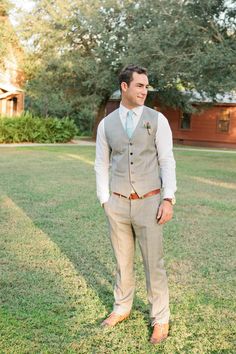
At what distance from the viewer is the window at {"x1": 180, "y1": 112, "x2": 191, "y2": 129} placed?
3634 cm

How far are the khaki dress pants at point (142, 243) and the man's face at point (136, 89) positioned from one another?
28.6 inches

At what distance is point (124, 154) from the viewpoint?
3.60m

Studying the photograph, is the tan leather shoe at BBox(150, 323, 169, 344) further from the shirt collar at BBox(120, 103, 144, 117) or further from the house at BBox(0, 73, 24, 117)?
the house at BBox(0, 73, 24, 117)

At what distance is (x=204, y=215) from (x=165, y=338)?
5195 millimetres

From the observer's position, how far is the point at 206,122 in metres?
35.6

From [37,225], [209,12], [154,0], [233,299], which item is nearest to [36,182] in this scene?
[37,225]

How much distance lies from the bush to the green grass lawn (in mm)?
18430

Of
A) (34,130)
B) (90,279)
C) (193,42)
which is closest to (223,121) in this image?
(34,130)

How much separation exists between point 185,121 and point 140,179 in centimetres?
3365

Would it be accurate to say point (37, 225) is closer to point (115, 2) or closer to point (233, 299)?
point (233, 299)

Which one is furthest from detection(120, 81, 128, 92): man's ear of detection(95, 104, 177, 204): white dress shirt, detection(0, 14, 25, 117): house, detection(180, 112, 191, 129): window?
detection(180, 112, 191, 129): window

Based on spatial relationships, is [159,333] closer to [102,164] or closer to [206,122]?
[102,164]

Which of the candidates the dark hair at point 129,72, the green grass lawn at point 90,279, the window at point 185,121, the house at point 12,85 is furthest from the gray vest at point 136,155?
the window at point 185,121

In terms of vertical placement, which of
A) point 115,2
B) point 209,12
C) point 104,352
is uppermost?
point 115,2
